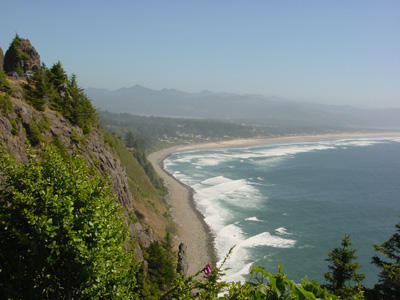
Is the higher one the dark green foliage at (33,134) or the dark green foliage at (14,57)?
the dark green foliage at (14,57)

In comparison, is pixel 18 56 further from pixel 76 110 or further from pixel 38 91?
pixel 76 110

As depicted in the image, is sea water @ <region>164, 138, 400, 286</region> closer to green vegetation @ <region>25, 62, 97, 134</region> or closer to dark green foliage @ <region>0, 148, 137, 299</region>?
green vegetation @ <region>25, 62, 97, 134</region>

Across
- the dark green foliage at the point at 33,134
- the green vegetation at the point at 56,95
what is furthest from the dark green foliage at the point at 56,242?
the green vegetation at the point at 56,95

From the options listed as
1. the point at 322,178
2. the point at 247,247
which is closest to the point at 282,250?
the point at 247,247

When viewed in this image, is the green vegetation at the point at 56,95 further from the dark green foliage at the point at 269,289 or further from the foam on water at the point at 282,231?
the foam on water at the point at 282,231

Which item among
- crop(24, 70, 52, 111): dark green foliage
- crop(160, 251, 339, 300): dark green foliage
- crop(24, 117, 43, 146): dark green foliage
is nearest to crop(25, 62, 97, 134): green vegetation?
crop(24, 70, 52, 111): dark green foliage

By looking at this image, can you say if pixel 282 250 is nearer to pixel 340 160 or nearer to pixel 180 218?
pixel 180 218

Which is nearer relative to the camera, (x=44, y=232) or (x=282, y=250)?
(x=44, y=232)
